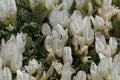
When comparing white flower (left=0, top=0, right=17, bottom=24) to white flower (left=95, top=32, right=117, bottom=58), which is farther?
white flower (left=0, top=0, right=17, bottom=24)

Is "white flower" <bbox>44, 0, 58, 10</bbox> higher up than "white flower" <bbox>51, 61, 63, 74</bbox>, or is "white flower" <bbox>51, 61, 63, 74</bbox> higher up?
"white flower" <bbox>44, 0, 58, 10</bbox>

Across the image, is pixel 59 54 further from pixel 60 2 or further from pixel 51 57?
pixel 60 2

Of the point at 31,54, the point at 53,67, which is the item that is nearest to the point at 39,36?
the point at 31,54

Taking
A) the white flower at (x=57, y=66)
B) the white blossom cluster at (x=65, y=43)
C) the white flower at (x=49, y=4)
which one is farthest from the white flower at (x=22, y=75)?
the white flower at (x=49, y=4)

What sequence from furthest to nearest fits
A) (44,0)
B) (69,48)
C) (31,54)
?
1. (44,0)
2. (31,54)
3. (69,48)

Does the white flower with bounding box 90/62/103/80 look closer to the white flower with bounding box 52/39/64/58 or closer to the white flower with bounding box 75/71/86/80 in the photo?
the white flower with bounding box 75/71/86/80

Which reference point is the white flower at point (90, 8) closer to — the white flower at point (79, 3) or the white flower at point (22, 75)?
the white flower at point (79, 3)

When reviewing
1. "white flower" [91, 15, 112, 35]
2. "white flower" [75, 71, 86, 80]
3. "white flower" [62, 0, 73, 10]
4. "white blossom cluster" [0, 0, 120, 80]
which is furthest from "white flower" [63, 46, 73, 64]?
"white flower" [62, 0, 73, 10]

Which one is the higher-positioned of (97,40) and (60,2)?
(60,2)
